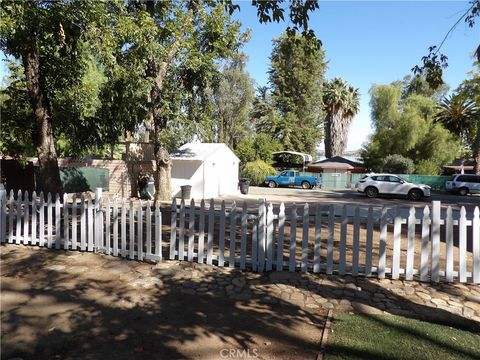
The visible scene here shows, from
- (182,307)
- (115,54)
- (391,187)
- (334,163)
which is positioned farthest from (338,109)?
(182,307)

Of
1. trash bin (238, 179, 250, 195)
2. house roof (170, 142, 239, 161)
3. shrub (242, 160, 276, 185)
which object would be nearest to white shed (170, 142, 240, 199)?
house roof (170, 142, 239, 161)

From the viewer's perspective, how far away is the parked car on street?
28.8 meters

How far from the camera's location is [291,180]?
3372cm

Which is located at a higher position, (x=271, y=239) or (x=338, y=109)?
(x=338, y=109)

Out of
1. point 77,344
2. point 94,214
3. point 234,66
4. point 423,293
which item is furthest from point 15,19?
point 234,66

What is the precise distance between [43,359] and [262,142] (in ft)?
114

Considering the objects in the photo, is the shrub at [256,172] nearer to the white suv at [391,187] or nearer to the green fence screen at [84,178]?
the white suv at [391,187]

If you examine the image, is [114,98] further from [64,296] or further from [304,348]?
[304,348]

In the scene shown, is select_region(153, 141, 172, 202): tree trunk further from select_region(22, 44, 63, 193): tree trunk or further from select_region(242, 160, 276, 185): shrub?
select_region(242, 160, 276, 185): shrub

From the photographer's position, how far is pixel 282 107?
47781 millimetres

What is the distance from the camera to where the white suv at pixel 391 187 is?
23.0 meters

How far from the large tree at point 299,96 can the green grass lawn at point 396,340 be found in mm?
42034

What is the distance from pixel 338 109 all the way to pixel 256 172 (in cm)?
1918

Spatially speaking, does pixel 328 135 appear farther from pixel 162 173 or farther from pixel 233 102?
pixel 162 173
